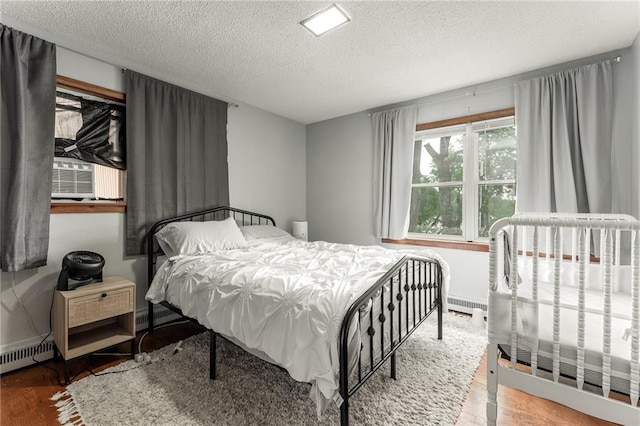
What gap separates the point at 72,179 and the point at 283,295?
2.17 m

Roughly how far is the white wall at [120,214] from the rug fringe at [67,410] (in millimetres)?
679

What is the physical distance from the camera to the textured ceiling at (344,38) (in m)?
1.88

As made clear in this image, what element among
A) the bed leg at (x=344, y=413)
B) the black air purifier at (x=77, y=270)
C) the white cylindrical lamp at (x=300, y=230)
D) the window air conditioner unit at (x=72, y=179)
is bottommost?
the bed leg at (x=344, y=413)

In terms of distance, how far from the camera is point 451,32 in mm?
2125

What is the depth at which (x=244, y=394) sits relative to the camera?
5.74 feet

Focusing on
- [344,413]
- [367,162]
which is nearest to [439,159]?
[367,162]

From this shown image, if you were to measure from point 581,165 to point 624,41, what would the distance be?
3.24 feet

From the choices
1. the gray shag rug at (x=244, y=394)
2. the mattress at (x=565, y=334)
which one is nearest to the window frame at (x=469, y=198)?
the gray shag rug at (x=244, y=394)

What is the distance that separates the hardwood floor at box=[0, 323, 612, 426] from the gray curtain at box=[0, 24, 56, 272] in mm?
768

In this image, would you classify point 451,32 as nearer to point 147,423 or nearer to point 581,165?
point 581,165

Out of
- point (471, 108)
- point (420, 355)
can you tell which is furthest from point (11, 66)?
point (471, 108)

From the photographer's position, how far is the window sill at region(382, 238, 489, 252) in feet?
10.1

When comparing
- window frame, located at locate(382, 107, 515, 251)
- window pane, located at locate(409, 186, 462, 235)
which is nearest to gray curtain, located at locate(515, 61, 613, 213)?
window frame, located at locate(382, 107, 515, 251)

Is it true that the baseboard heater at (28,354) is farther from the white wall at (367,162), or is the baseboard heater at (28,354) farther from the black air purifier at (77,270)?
the white wall at (367,162)
